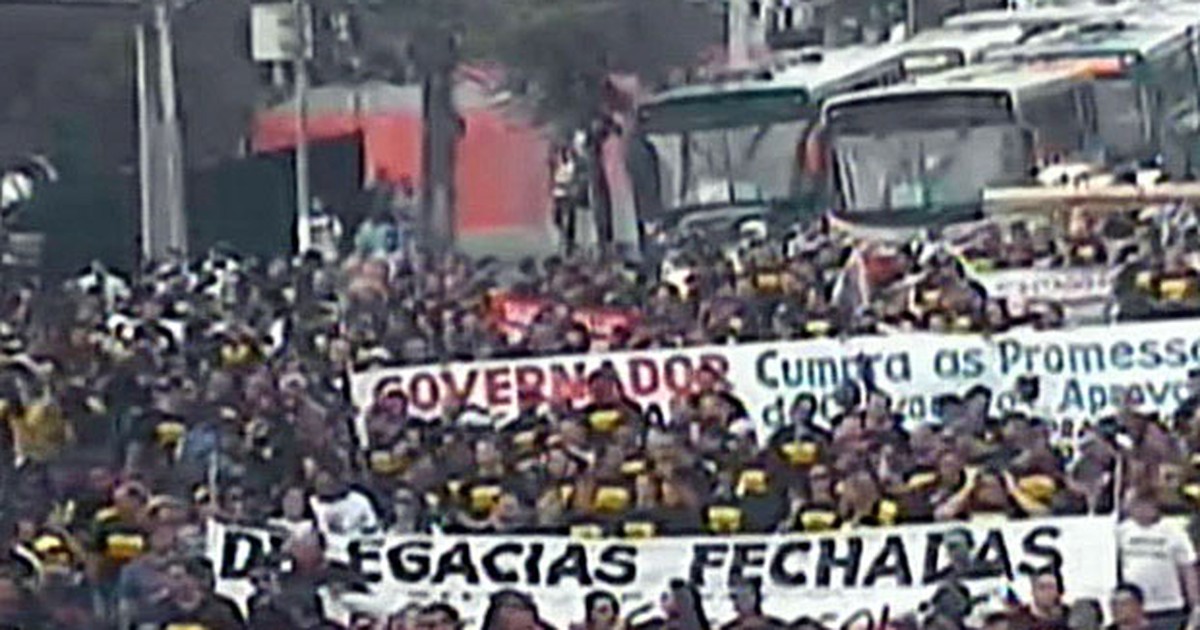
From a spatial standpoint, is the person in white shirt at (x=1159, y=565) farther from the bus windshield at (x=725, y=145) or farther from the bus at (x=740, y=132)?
the bus windshield at (x=725, y=145)

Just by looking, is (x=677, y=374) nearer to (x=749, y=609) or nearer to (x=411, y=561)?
(x=411, y=561)

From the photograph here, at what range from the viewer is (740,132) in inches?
776

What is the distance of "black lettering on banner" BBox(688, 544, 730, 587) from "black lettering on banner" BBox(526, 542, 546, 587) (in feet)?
1.49

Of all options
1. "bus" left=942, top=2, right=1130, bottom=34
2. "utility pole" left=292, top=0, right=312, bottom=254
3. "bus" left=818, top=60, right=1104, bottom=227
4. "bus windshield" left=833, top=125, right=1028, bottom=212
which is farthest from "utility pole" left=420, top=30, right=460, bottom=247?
"bus" left=942, top=2, right=1130, bottom=34

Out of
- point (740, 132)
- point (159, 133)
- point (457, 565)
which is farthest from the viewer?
point (159, 133)

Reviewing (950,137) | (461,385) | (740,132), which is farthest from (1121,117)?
(461,385)

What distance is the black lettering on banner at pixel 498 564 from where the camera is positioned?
10.2 meters

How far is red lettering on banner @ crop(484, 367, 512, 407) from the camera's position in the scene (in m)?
13.6

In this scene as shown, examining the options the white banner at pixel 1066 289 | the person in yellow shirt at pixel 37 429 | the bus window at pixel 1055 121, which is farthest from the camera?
the bus window at pixel 1055 121

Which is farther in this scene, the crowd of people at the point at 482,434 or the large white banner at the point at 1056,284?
the large white banner at the point at 1056,284

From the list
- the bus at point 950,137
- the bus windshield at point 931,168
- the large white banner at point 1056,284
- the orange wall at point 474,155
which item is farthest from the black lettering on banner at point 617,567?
the orange wall at point 474,155

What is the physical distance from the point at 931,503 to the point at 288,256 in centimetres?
827

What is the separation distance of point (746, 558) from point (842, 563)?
29 centimetres

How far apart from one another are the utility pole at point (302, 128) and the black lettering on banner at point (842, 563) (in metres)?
9.20
